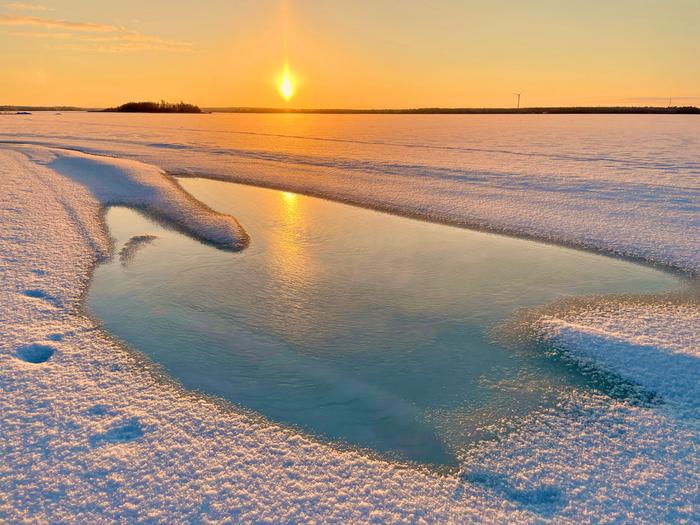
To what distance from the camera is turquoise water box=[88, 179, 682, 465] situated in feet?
12.2

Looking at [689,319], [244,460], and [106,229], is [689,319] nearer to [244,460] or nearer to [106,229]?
[244,460]

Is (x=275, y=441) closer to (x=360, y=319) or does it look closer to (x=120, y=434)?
(x=120, y=434)

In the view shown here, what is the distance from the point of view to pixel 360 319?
5.31 metres

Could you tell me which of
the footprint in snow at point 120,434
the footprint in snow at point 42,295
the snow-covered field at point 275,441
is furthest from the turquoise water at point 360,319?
the footprint in snow at point 120,434

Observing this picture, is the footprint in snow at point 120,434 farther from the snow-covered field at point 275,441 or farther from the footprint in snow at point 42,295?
the footprint in snow at point 42,295

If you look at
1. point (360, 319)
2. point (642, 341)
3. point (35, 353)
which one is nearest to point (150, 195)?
point (35, 353)

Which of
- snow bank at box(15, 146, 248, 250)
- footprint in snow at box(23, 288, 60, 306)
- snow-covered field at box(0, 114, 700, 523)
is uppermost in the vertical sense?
snow bank at box(15, 146, 248, 250)

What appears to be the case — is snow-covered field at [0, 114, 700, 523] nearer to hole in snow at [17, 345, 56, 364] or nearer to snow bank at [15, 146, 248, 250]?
hole in snow at [17, 345, 56, 364]

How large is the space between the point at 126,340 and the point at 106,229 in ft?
15.4

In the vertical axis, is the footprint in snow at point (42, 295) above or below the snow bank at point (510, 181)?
below

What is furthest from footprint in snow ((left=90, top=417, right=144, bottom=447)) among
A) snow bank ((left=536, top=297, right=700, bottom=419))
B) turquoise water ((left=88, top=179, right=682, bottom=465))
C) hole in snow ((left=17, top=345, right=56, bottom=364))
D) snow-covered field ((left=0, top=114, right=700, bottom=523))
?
snow bank ((left=536, top=297, right=700, bottom=419))

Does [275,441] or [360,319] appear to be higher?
[360,319]

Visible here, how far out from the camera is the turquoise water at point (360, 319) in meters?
3.73

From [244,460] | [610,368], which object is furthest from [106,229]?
[610,368]
